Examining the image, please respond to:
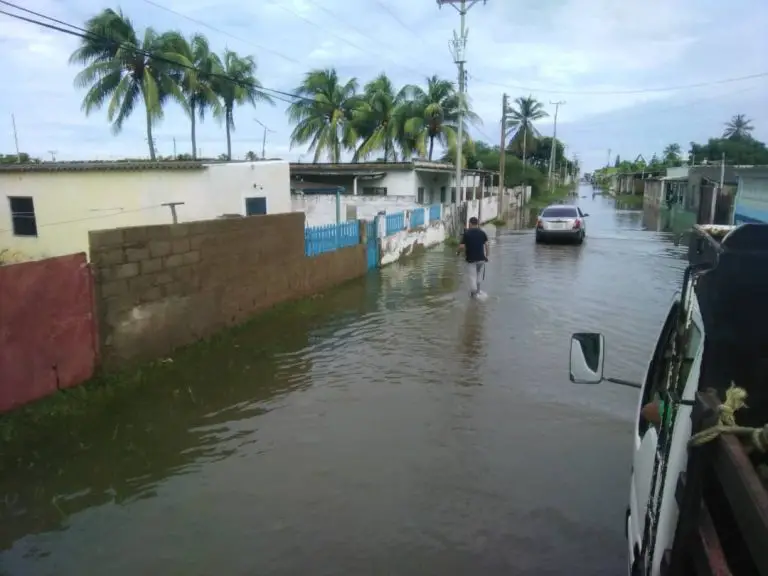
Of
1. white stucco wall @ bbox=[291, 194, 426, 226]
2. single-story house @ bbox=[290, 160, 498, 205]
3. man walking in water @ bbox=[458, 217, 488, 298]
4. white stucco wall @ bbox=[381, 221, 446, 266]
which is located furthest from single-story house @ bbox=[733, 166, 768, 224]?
white stucco wall @ bbox=[291, 194, 426, 226]

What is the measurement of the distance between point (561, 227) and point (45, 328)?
19.7 meters

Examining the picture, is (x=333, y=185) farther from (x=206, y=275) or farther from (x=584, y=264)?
(x=206, y=275)

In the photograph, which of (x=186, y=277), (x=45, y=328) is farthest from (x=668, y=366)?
(x=186, y=277)

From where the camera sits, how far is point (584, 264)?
17938 millimetres

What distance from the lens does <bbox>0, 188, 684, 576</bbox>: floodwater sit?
3.98m

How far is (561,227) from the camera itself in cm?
2289

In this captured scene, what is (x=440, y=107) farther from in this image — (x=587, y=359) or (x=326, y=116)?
(x=587, y=359)

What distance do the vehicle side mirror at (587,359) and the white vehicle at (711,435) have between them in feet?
1.09

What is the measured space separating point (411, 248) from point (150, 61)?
16.6 meters

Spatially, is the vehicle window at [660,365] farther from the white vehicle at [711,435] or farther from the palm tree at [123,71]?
the palm tree at [123,71]

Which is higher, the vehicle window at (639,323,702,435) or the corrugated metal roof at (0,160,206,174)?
the corrugated metal roof at (0,160,206,174)

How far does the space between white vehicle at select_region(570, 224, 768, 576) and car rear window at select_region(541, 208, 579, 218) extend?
2126cm

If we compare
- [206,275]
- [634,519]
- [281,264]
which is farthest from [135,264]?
[634,519]

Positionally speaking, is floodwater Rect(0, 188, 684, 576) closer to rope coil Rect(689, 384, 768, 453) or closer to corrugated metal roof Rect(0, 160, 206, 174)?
rope coil Rect(689, 384, 768, 453)
